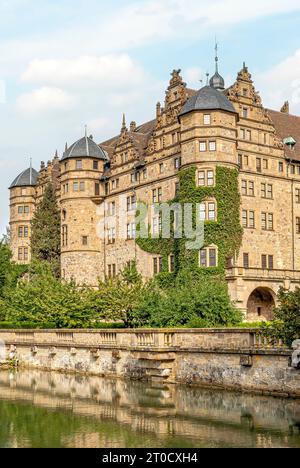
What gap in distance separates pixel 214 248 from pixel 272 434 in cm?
2634

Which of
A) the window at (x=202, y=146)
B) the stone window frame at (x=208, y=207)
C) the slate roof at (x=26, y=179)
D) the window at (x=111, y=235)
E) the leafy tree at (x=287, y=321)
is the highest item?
the slate roof at (x=26, y=179)

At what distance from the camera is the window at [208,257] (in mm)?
43562

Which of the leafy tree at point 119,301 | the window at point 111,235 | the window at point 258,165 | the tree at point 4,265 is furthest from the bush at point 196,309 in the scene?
the tree at point 4,265

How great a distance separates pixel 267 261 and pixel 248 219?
10.2ft

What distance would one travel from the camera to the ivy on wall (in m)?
43.7

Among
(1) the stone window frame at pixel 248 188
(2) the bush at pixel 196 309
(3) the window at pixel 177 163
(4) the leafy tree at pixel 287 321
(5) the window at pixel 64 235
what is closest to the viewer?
(4) the leafy tree at pixel 287 321

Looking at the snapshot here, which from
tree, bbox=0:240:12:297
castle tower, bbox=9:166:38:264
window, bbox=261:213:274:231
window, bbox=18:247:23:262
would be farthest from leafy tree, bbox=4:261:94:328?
castle tower, bbox=9:166:38:264

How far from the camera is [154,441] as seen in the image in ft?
55.0

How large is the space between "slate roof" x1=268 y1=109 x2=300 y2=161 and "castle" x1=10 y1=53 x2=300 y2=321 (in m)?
0.10

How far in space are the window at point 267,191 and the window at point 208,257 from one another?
624 centimetres

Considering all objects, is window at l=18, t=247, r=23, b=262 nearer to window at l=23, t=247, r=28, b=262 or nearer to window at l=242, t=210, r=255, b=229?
window at l=23, t=247, r=28, b=262

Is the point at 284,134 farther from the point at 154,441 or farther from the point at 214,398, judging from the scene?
the point at 154,441

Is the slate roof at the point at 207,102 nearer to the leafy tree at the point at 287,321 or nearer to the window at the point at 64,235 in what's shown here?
the window at the point at 64,235
